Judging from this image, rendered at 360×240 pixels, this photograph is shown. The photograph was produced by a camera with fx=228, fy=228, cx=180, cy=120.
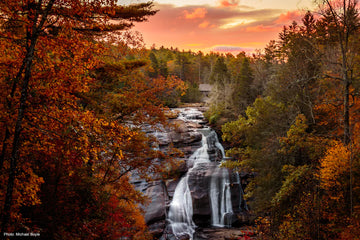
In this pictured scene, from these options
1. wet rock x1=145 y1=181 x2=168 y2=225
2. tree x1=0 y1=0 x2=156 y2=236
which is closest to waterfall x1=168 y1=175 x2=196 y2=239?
wet rock x1=145 y1=181 x2=168 y2=225

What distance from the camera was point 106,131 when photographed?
518cm

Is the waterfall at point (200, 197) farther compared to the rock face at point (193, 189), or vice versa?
the waterfall at point (200, 197)

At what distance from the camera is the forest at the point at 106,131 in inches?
187

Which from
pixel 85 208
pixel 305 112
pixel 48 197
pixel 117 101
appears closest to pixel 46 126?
pixel 48 197

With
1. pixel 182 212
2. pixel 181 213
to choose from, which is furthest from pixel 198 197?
pixel 181 213

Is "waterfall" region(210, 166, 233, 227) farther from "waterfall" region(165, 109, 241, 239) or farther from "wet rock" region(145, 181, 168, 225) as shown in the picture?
"wet rock" region(145, 181, 168, 225)

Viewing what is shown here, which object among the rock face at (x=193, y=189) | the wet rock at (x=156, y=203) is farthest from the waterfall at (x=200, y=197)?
the wet rock at (x=156, y=203)

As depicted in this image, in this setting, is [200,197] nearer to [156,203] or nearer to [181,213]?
[181,213]

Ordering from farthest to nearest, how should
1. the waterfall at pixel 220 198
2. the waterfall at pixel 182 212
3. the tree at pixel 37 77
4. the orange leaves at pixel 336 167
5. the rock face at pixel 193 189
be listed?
the waterfall at pixel 220 198
the rock face at pixel 193 189
the waterfall at pixel 182 212
the orange leaves at pixel 336 167
the tree at pixel 37 77

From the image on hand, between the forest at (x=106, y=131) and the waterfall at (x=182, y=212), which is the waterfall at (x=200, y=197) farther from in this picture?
the forest at (x=106, y=131)

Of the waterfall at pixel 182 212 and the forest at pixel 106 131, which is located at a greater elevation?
the forest at pixel 106 131

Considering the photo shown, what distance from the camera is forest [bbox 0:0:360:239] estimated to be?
4.74 m

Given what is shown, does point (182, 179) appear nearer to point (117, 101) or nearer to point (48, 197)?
point (117, 101)

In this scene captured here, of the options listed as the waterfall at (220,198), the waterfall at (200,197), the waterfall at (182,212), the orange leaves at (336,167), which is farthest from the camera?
the waterfall at (220,198)
